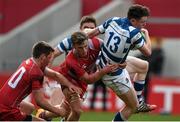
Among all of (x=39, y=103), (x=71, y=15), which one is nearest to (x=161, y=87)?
(x=71, y=15)

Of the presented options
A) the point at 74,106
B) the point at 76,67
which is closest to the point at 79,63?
the point at 76,67

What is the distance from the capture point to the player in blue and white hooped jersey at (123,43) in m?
12.8

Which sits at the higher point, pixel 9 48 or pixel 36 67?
pixel 36 67

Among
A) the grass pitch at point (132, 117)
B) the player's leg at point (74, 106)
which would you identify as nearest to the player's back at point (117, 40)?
the player's leg at point (74, 106)

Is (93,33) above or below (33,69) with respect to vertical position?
below

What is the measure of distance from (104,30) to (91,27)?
92 centimetres

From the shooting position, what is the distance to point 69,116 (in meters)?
13.1

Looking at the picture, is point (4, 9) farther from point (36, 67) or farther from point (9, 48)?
point (36, 67)

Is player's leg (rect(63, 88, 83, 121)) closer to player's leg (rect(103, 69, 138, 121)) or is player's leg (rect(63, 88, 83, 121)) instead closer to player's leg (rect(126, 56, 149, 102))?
player's leg (rect(103, 69, 138, 121))

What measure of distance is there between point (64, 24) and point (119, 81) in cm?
1227

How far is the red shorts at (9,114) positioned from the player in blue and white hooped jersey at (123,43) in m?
1.83

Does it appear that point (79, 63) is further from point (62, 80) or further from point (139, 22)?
point (139, 22)

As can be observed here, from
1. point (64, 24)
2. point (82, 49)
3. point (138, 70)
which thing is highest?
point (82, 49)

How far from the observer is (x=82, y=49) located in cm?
1275
